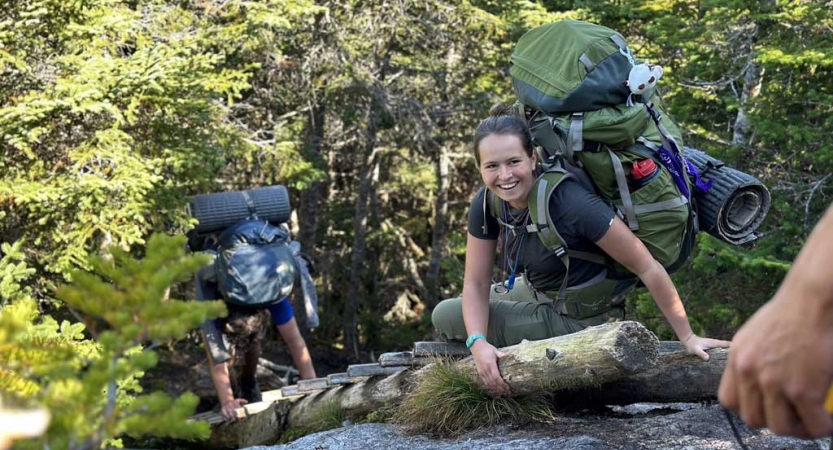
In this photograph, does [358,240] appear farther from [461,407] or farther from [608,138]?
[608,138]

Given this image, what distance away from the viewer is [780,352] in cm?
148

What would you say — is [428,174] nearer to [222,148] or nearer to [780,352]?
[222,148]

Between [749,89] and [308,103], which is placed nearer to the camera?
[749,89]

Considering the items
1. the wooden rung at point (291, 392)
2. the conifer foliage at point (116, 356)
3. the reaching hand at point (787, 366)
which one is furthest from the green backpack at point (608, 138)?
the wooden rung at point (291, 392)

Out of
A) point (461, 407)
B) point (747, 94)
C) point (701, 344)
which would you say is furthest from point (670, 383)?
point (747, 94)

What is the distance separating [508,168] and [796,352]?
10.3ft

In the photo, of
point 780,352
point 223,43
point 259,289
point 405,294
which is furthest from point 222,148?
point 780,352

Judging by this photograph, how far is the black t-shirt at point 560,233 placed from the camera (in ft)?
14.1

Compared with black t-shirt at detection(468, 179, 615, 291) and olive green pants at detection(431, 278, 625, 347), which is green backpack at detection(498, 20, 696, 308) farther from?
olive green pants at detection(431, 278, 625, 347)

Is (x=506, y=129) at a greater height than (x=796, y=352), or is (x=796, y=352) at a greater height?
(x=506, y=129)

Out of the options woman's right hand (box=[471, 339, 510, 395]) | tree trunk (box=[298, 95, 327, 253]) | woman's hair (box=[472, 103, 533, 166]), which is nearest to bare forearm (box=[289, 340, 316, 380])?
woman's right hand (box=[471, 339, 510, 395])

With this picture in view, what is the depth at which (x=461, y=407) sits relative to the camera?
511 cm

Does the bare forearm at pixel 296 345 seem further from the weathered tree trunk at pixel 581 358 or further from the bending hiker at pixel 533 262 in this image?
the weathered tree trunk at pixel 581 358

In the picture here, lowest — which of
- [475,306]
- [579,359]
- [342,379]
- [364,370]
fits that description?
[342,379]
